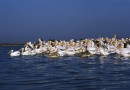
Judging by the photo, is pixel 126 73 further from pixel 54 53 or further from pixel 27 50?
pixel 27 50

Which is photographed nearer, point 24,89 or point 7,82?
point 24,89

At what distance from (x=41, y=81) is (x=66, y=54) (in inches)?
875

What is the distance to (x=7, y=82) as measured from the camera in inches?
856

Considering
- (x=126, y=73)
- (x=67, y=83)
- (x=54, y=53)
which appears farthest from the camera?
(x=54, y=53)

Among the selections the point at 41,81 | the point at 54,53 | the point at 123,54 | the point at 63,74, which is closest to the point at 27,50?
the point at 54,53

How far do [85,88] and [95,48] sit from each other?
25.7 meters

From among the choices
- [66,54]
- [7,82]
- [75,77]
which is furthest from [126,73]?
[66,54]

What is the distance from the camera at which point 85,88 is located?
63.9 feet

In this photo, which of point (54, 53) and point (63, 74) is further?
point (54, 53)

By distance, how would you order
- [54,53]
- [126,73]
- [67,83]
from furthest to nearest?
[54,53] < [126,73] < [67,83]

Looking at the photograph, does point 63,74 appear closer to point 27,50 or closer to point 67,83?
point 67,83

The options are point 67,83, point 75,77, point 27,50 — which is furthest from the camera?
point 27,50

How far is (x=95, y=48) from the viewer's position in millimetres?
45000

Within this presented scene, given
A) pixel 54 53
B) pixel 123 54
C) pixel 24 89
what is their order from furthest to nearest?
pixel 54 53 < pixel 123 54 < pixel 24 89
